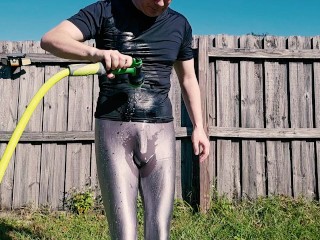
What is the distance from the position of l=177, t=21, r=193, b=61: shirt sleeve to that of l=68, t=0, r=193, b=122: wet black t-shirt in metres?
0.16

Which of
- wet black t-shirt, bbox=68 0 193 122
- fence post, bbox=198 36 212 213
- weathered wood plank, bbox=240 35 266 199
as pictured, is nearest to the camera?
wet black t-shirt, bbox=68 0 193 122

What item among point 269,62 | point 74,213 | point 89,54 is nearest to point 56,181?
point 74,213

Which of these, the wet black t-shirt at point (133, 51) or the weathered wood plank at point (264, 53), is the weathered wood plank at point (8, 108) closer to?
the weathered wood plank at point (264, 53)

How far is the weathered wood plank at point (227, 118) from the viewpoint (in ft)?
15.5

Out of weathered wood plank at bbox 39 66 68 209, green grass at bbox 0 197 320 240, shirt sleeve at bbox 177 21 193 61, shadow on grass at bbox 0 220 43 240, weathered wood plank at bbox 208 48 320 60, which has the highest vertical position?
weathered wood plank at bbox 208 48 320 60

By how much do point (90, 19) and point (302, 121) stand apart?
11.5 ft

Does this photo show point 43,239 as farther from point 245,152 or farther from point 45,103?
point 245,152

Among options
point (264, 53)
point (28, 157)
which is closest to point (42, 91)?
point (28, 157)

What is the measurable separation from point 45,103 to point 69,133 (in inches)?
19.1

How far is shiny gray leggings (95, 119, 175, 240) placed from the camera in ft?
6.44

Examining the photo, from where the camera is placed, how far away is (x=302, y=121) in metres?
4.78

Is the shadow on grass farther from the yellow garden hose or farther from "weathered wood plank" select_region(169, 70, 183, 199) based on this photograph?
the yellow garden hose

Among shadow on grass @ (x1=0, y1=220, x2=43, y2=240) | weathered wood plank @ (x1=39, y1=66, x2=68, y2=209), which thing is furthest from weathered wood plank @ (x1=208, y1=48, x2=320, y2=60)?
shadow on grass @ (x1=0, y1=220, x2=43, y2=240)

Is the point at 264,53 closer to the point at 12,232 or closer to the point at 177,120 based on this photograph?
the point at 177,120
